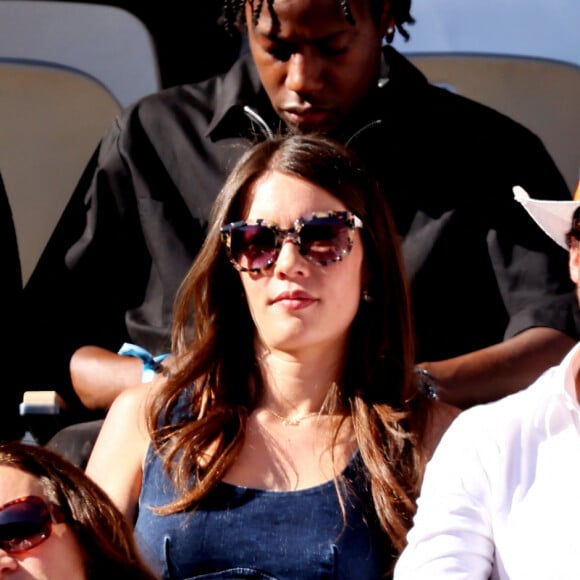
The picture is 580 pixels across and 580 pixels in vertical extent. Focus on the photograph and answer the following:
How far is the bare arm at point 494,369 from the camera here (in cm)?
340

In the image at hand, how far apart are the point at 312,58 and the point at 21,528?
5.77 feet

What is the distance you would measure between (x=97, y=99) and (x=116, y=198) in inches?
31.1

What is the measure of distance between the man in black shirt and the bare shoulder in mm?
412

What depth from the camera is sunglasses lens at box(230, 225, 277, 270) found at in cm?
307

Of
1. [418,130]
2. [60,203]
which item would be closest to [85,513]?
[418,130]

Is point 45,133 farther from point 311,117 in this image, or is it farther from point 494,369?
point 494,369

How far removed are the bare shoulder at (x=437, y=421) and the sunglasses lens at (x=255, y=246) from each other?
0.48 meters

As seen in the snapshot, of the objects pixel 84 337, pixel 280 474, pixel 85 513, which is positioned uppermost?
pixel 85 513

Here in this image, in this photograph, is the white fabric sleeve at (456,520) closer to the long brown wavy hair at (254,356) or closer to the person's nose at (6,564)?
the long brown wavy hair at (254,356)

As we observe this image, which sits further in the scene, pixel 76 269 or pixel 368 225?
pixel 76 269

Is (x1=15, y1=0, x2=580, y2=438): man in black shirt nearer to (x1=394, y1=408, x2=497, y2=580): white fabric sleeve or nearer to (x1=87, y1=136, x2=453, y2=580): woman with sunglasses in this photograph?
(x1=87, y1=136, x2=453, y2=580): woman with sunglasses

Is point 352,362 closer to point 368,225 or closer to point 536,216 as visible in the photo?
point 368,225

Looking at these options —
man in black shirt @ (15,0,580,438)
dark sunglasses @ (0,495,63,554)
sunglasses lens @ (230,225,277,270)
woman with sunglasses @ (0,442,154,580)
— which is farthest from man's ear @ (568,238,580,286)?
dark sunglasses @ (0,495,63,554)

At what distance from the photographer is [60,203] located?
462cm
